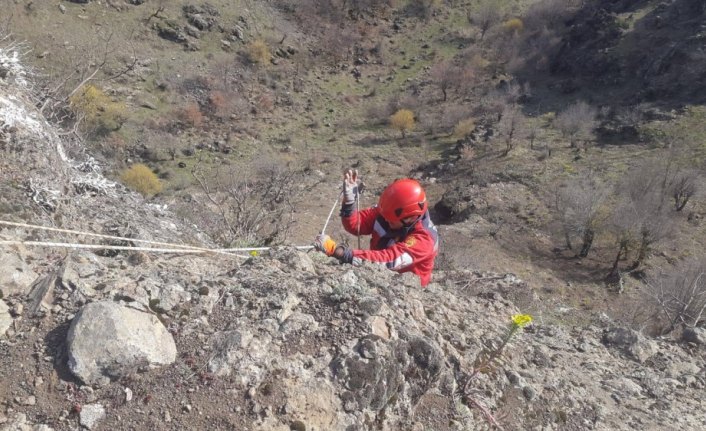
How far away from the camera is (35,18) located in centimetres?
2464

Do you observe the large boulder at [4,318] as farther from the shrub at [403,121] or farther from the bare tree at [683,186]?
the shrub at [403,121]

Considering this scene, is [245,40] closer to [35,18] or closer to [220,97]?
[220,97]

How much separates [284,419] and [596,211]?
55.8 ft

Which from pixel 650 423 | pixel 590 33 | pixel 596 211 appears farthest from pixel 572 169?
pixel 650 423

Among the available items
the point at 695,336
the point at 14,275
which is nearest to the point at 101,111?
the point at 14,275

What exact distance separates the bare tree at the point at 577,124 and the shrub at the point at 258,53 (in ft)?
66.5

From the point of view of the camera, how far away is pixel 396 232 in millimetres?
4387

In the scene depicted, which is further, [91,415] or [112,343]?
[112,343]

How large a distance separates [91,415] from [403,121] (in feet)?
91.1

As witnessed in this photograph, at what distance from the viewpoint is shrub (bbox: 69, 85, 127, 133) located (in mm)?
22328

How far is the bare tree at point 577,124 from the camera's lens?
78.3ft

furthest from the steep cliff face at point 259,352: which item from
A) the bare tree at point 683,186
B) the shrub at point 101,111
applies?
the shrub at point 101,111

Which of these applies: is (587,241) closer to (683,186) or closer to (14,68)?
(683,186)

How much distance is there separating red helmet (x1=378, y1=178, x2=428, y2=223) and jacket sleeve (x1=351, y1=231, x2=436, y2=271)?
0.24 m
